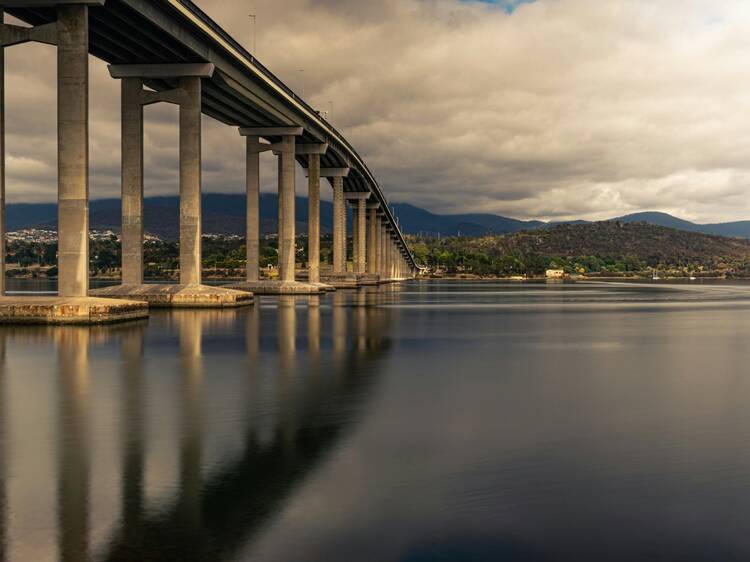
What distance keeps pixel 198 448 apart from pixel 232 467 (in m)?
1.38

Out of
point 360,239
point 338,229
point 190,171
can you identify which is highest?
point 190,171

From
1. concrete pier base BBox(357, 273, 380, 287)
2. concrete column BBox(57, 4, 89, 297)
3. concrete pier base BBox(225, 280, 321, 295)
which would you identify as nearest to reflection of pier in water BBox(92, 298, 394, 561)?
concrete column BBox(57, 4, 89, 297)

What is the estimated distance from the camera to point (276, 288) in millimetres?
A: 78250

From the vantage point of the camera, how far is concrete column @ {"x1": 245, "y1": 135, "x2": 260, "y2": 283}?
76562 millimetres

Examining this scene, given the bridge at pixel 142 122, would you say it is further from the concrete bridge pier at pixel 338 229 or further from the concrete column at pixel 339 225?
the concrete bridge pier at pixel 338 229

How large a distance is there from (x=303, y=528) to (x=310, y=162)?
278 feet

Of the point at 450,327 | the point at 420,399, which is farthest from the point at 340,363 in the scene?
the point at 450,327

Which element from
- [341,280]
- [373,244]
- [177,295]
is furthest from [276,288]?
[373,244]

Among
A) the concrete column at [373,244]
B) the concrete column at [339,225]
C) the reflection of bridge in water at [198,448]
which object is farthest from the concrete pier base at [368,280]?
the reflection of bridge in water at [198,448]

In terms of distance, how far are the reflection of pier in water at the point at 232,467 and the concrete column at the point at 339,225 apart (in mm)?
81840

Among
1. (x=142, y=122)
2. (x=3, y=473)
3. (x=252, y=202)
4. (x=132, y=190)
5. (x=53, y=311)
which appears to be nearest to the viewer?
(x=3, y=473)

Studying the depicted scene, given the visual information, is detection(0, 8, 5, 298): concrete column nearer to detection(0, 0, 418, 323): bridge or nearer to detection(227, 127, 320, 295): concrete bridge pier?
detection(0, 0, 418, 323): bridge

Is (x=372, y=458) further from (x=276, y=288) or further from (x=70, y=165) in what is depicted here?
(x=276, y=288)

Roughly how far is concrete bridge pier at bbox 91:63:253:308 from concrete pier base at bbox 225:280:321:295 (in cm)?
2342
